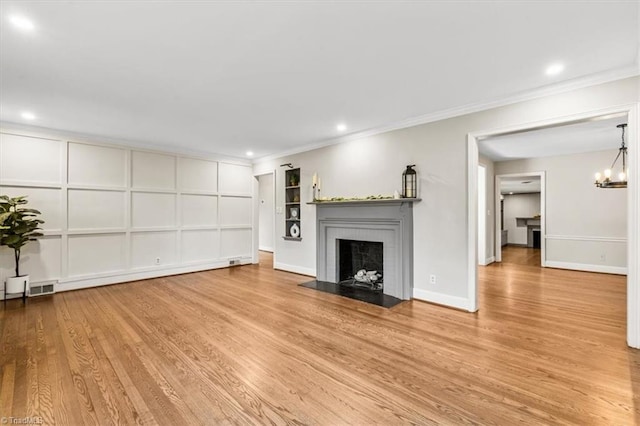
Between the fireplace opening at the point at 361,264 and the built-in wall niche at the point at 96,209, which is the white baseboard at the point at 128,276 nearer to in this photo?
the built-in wall niche at the point at 96,209

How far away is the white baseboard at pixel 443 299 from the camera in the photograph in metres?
3.54

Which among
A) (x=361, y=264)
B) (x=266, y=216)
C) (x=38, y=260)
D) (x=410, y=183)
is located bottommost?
(x=361, y=264)

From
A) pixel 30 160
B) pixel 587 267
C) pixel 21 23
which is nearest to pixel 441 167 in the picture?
pixel 21 23

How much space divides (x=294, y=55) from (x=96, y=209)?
4585mm

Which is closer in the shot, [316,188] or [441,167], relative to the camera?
[441,167]

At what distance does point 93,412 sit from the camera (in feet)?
5.74

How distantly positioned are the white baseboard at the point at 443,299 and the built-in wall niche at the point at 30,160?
5.84 metres

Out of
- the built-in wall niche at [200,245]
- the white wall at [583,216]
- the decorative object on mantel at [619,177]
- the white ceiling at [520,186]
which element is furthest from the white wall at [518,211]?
the built-in wall niche at [200,245]

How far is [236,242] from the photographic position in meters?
6.77

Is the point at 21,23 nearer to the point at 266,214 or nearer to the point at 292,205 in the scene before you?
the point at 292,205

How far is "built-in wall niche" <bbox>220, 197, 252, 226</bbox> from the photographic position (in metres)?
6.56

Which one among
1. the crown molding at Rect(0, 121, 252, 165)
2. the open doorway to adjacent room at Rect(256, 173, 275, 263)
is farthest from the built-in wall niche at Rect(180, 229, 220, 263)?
the open doorway to adjacent room at Rect(256, 173, 275, 263)

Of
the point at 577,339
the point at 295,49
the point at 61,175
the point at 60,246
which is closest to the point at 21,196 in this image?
the point at 61,175

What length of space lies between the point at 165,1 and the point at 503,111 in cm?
348
